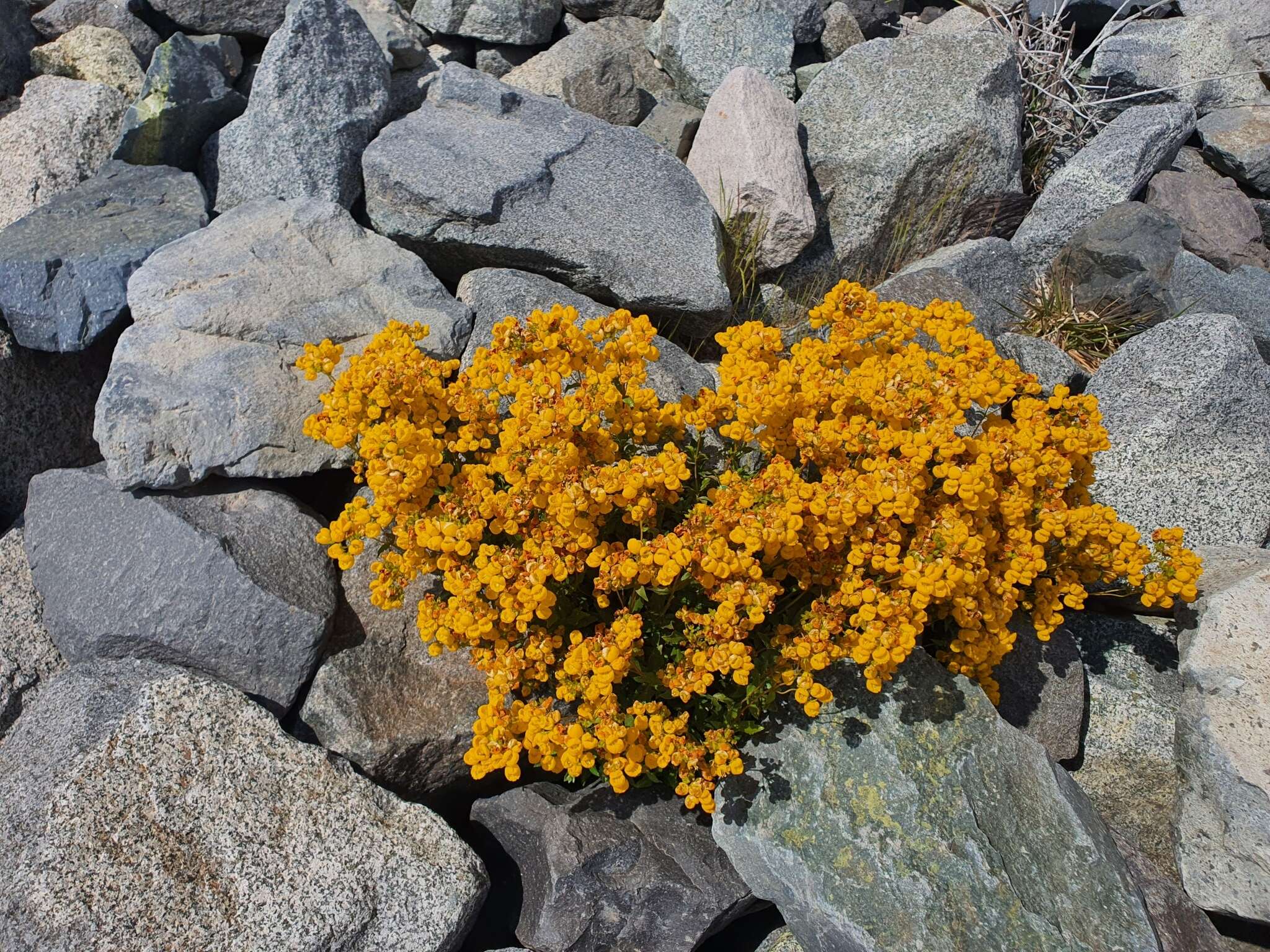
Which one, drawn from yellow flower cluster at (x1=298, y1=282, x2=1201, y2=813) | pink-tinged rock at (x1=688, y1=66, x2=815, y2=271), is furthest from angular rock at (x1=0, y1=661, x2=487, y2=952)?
pink-tinged rock at (x1=688, y1=66, x2=815, y2=271)

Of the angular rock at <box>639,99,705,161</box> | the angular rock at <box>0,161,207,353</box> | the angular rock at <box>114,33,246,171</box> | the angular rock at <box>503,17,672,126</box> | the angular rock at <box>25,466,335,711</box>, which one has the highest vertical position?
the angular rock at <box>114,33,246,171</box>

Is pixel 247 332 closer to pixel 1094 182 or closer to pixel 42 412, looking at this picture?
pixel 42 412

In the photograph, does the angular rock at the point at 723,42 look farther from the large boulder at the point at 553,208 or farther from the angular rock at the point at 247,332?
the angular rock at the point at 247,332

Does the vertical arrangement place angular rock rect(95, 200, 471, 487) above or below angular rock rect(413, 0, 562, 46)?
below

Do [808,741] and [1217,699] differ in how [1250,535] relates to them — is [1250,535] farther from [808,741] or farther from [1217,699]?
[808,741]

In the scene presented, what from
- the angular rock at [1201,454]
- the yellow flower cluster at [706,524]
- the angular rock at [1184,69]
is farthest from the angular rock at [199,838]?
the angular rock at [1184,69]

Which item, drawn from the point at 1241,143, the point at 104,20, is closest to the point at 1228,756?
the point at 1241,143

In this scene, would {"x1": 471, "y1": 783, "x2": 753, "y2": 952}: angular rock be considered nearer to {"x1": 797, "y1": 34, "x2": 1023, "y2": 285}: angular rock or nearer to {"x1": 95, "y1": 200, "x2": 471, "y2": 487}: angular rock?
{"x1": 95, "y1": 200, "x2": 471, "y2": 487}: angular rock
